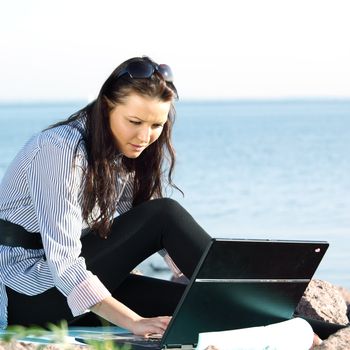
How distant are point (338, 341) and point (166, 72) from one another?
47.4 inches

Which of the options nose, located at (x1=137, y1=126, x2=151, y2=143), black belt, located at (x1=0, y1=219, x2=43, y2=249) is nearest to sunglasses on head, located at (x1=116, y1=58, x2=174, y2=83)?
nose, located at (x1=137, y1=126, x2=151, y2=143)

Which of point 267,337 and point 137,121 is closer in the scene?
point 267,337

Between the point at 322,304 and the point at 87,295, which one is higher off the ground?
the point at 87,295

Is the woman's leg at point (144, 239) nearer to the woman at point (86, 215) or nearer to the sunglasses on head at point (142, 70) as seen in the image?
the woman at point (86, 215)

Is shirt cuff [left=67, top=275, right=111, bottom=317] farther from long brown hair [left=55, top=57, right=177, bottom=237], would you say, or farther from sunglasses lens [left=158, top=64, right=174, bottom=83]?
sunglasses lens [left=158, top=64, right=174, bottom=83]

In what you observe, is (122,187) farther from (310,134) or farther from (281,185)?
(310,134)

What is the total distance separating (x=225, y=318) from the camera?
14.0 feet

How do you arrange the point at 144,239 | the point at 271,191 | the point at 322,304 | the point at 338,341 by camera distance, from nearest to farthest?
the point at 338,341 → the point at 144,239 → the point at 322,304 → the point at 271,191

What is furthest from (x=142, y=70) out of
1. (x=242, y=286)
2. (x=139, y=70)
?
(x=242, y=286)

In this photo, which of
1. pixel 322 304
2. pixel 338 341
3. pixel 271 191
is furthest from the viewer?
pixel 271 191

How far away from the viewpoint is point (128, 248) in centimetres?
447

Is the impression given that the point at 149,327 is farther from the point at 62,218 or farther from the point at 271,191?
the point at 271,191

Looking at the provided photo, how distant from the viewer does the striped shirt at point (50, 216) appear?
14.0ft

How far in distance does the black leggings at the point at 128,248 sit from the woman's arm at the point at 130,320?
0.23m
